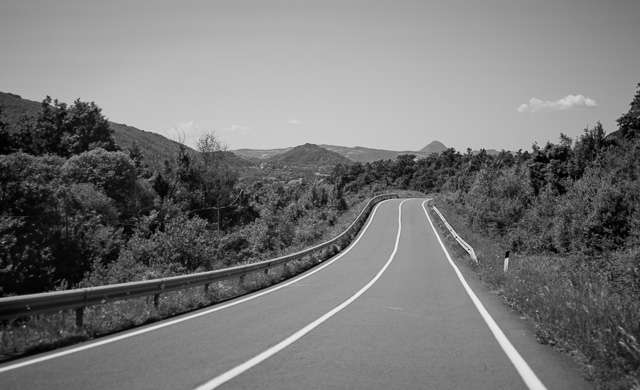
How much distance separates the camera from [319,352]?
21.2ft

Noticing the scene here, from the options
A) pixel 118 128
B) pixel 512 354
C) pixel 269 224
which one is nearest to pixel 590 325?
pixel 512 354

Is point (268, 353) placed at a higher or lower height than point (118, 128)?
lower

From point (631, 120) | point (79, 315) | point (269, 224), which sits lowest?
point (269, 224)

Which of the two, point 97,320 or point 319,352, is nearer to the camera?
point 319,352

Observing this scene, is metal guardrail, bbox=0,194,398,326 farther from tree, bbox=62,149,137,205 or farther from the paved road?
tree, bbox=62,149,137,205

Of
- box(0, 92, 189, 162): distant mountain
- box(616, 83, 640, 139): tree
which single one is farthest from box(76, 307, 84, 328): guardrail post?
box(0, 92, 189, 162): distant mountain

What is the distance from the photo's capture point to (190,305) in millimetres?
10750

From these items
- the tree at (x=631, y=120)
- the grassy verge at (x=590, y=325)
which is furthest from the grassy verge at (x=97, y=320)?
the tree at (x=631, y=120)

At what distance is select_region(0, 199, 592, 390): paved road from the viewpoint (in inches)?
203

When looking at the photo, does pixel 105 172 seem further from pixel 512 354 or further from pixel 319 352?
pixel 512 354

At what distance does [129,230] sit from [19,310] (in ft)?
192

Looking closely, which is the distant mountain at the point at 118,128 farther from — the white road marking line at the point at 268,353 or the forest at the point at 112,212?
the white road marking line at the point at 268,353

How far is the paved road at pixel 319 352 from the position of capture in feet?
16.9

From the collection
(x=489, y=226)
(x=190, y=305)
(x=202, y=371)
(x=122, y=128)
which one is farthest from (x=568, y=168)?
(x=122, y=128)
